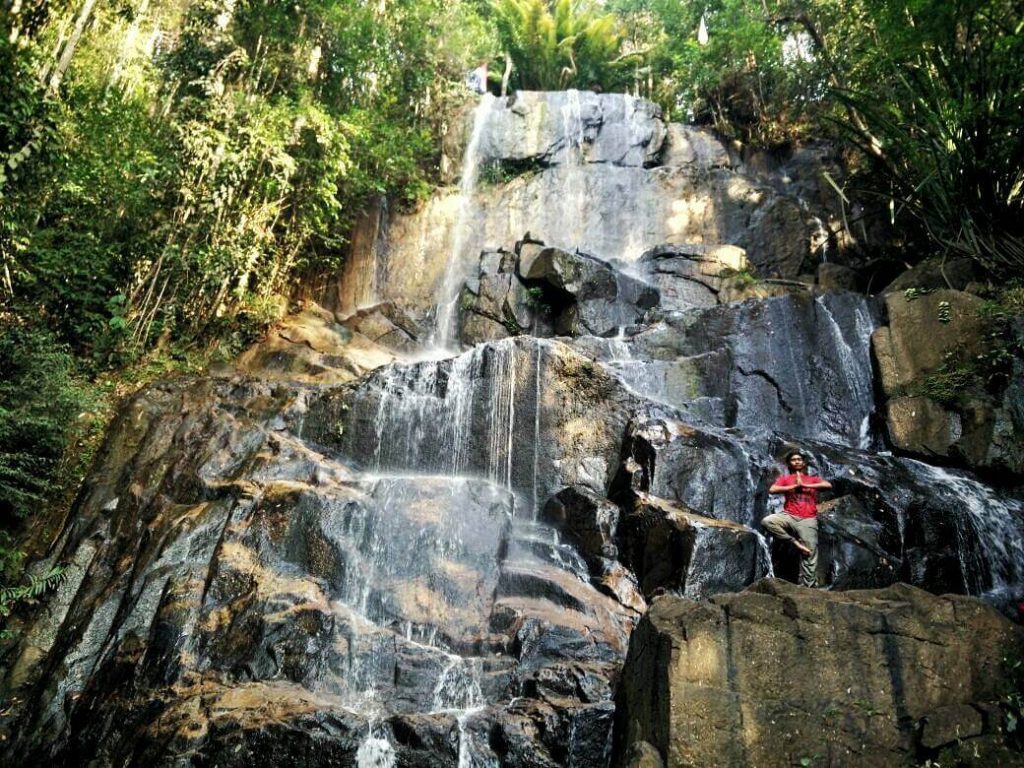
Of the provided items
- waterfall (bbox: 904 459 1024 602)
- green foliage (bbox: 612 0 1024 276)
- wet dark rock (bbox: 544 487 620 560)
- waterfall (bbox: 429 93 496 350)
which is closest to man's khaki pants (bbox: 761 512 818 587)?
wet dark rock (bbox: 544 487 620 560)

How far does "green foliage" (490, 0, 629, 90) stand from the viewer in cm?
2289

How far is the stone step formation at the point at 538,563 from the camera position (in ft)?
15.0

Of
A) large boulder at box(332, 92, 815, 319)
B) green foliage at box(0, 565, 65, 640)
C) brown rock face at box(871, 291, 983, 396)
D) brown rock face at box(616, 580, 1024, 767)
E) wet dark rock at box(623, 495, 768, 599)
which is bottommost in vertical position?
brown rock face at box(616, 580, 1024, 767)

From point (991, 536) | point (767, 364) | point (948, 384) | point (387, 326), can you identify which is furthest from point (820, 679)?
point (387, 326)

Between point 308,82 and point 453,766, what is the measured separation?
15.6 meters

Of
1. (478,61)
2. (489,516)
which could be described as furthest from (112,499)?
(478,61)

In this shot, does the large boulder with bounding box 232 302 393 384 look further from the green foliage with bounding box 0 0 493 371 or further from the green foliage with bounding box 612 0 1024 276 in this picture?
the green foliage with bounding box 612 0 1024 276

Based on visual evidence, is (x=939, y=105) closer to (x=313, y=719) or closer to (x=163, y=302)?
(x=313, y=719)

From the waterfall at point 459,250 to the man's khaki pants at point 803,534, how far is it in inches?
359

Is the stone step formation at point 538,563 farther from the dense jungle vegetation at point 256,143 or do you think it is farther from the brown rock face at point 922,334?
the dense jungle vegetation at point 256,143

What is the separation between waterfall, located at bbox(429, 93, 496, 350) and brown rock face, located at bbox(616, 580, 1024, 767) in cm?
1070

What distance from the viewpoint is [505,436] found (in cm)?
973

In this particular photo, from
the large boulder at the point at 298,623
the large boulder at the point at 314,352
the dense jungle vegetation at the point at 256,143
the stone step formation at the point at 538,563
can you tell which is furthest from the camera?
the large boulder at the point at 314,352

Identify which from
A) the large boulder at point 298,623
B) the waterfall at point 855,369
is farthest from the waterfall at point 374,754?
the waterfall at point 855,369
